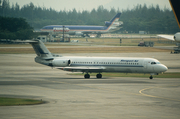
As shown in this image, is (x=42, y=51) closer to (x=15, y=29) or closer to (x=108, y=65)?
(x=108, y=65)

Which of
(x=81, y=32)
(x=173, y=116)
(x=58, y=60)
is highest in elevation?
(x=81, y=32)

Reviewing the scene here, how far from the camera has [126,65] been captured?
4766cm

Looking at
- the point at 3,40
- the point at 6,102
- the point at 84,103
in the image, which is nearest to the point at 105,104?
the point at 84,103

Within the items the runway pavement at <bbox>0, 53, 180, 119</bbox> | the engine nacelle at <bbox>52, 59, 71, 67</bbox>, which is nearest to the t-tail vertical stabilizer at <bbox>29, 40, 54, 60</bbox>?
the engine nacelle at <bbox>52, 59, 71, 67</bbox>

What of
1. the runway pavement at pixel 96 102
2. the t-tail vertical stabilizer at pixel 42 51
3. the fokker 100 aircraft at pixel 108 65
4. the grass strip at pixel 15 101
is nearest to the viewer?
the runway pavement at pixel 96 102

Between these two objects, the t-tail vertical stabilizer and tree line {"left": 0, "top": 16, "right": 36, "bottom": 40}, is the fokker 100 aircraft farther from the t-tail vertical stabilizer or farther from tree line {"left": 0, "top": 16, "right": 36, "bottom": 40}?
tree line {"left": 0, "top": 16, "right": 36, "bottom": 40}

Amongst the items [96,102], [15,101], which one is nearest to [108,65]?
[96,102]

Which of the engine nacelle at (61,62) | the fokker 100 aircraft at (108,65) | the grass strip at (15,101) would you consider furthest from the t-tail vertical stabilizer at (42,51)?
the grass strip at (15,101)

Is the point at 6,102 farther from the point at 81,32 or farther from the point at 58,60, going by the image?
the point at 81,32

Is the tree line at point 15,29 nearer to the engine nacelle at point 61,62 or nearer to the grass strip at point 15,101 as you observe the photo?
the engine nacelle at point 61,62

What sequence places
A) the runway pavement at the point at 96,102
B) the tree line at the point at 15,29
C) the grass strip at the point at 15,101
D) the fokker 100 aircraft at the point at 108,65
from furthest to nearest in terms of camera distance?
the tree line at the point at 15,29, the fokker 100 aircraft at the point at 108,65, the grass strip at the point at 15,101, the runway pavement at the point at 96,102

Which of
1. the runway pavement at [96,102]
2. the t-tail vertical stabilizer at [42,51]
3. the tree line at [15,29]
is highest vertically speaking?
the tree line at [15,29]

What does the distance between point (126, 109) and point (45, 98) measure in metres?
8.44

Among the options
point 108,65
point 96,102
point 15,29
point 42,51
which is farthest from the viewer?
point 15,29
